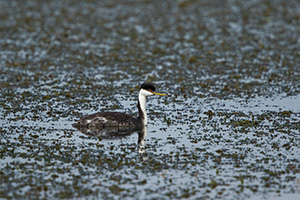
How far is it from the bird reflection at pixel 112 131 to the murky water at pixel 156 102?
0.82 feet

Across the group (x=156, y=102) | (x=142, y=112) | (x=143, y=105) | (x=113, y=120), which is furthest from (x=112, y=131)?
(x=156, y=102)

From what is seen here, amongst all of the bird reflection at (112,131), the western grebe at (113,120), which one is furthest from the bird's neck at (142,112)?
the bird reflection at (112,131)

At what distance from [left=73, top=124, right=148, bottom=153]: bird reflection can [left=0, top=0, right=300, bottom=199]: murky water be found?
0.25 meters

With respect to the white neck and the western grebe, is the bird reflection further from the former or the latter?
the white neck

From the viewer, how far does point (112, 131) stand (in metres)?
17.2

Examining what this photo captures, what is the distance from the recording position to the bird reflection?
54.5 ft

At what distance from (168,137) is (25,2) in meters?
32.9

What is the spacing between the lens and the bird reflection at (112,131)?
654 inches

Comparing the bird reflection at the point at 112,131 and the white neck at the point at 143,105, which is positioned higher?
the white neck at the point at 143,105

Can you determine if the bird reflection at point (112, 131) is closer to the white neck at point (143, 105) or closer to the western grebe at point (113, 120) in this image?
the western grebe at point (113, 120)

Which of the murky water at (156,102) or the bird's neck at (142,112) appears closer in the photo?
the murky water at (156,102)

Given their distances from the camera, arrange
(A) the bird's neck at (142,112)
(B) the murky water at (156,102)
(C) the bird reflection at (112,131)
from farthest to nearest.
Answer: (A) the bird's neck at (142,112) < (C) the bird reflection at (112,131) < (B) the murky water at (156,102)

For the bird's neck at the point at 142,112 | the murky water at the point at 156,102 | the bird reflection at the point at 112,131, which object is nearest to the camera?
the murky water at the point at 156,102

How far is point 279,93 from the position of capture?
71.5 feet
